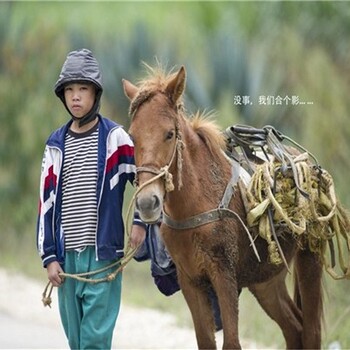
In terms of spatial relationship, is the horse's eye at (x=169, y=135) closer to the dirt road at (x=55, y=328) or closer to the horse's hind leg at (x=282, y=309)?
the horse's hind leg at (x=282, y=309)

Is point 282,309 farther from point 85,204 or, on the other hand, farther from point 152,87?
point 152,87

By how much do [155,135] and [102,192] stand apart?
1.52 feet

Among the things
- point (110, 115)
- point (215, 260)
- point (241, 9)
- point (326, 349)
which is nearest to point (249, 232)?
point (215, 260)

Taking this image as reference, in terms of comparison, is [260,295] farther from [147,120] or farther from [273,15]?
[273,15]

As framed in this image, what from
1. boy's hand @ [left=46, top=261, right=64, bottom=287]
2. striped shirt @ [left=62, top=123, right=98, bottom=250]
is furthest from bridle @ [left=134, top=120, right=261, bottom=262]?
boy's hand @ [left=46, top=261, right=64, bottom=287]

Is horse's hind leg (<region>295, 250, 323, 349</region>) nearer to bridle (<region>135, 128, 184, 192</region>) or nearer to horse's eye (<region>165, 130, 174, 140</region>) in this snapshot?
bridle (<region>135, 128, 184, 192</region>)

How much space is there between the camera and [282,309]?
811 cm

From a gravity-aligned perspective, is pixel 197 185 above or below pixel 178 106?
below

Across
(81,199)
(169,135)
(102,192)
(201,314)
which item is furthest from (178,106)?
(201,314)

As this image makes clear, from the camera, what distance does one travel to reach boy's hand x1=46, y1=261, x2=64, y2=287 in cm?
639

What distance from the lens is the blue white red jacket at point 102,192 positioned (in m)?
6.39

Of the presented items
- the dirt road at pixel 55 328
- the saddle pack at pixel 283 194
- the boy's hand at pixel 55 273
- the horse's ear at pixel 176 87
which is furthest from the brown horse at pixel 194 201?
the dirt road at pixel 55 328

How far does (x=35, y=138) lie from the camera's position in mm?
16062

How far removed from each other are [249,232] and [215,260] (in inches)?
15.5
